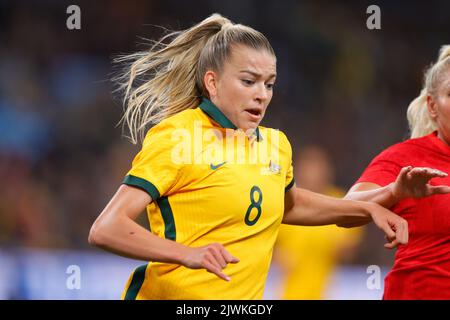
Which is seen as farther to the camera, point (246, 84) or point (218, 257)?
point (246, 84)

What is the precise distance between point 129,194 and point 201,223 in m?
0.32

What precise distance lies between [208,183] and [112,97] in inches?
236

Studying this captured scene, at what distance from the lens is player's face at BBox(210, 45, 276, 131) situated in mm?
3496

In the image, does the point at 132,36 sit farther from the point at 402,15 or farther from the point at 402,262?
the point at 402,262

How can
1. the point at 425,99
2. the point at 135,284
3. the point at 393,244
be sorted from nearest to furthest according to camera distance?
the point at 135,284 → the point at 393,244 → the point at 425,99

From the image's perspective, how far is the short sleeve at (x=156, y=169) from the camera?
3250mm

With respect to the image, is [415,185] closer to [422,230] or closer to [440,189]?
[440,189]

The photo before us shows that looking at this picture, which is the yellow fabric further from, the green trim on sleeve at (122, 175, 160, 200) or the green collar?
the green trim on sleeve at (122, 175, 160, 200)

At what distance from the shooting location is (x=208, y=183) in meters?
3.39

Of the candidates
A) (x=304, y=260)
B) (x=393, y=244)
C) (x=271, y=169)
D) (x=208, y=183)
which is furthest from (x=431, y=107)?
(x=304, y=260)

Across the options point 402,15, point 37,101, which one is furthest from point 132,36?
point 402,15

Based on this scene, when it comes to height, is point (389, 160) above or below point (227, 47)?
below

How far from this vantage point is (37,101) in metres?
9.09

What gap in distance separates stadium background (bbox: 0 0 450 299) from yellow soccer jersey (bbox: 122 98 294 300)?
143 inches
